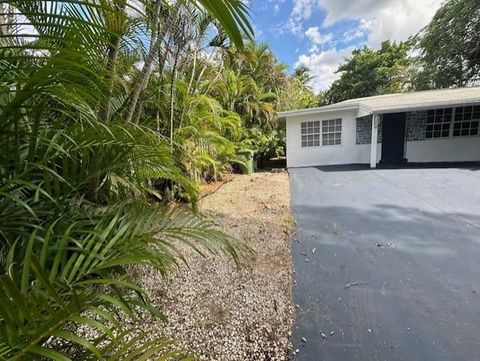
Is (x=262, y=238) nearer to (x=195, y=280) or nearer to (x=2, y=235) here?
(x=195, y=280)

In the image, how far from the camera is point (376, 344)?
202 cm

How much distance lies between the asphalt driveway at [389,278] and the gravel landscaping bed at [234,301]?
0.55 ft

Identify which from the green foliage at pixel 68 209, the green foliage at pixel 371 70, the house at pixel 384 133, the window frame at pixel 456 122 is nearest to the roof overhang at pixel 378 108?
the house at pixel 384 133

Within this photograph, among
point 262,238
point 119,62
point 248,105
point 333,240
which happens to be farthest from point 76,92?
point 248,105

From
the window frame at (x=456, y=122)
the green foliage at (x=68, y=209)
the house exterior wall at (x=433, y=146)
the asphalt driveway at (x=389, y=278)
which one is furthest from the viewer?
the house exterior wall at (x=433, y=146)

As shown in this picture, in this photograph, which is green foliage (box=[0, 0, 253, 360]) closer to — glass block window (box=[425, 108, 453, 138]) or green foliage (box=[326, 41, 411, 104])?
glass block window (box=[425, 108, 453, 138])

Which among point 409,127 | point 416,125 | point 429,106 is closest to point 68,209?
point 429,106

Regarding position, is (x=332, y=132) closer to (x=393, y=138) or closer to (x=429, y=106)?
(x=393, y=138)

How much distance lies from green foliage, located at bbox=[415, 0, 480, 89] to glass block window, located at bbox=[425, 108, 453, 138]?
7.33 meters

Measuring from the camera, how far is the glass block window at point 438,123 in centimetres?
1057

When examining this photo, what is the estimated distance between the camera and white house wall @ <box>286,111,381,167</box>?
438 inches

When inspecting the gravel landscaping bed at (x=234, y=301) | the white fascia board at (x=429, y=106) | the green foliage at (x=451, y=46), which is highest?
the green foliage at (x=451, y=46)

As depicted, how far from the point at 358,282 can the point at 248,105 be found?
9.69 meters

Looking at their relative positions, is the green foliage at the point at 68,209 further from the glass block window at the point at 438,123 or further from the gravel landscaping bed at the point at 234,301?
the glass block window at the point at 438,123
